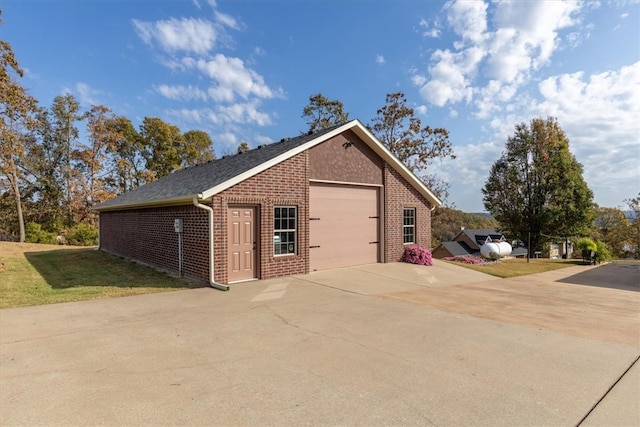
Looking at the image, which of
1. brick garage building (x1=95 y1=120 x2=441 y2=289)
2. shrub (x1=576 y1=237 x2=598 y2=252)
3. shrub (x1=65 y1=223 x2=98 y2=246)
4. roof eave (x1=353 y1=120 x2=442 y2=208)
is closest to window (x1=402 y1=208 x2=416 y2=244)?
brick garage building (x1=95 y1=120 x2=441 y2=289)

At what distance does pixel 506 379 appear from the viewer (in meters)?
3.83

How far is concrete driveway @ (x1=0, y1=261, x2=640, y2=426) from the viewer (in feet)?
10.4

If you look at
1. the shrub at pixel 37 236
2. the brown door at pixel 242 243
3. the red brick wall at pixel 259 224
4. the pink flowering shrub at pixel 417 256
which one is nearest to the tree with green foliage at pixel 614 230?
the pink flowering shrub at pixel 417 256

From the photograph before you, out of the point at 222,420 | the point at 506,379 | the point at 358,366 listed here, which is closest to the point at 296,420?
the point at 222,420

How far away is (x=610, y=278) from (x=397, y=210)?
23.6 feet

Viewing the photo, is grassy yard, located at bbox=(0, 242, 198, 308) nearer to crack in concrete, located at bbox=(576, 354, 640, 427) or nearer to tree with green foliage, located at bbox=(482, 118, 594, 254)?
crack in concrete, located at bbox=(576, 354, 640, 427)

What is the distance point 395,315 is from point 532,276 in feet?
26.6

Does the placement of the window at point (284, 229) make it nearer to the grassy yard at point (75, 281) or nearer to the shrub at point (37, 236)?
the grassy yard at point (75, 281)

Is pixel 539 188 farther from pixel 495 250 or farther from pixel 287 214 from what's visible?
pixel 287 214

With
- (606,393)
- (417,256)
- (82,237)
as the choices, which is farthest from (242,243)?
(82,237)

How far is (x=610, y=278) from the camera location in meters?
11.4

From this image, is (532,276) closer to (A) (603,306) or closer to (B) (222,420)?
(A) (603,306)

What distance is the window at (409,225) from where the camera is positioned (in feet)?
46.4

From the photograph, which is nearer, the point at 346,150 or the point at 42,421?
the point at 42,421
